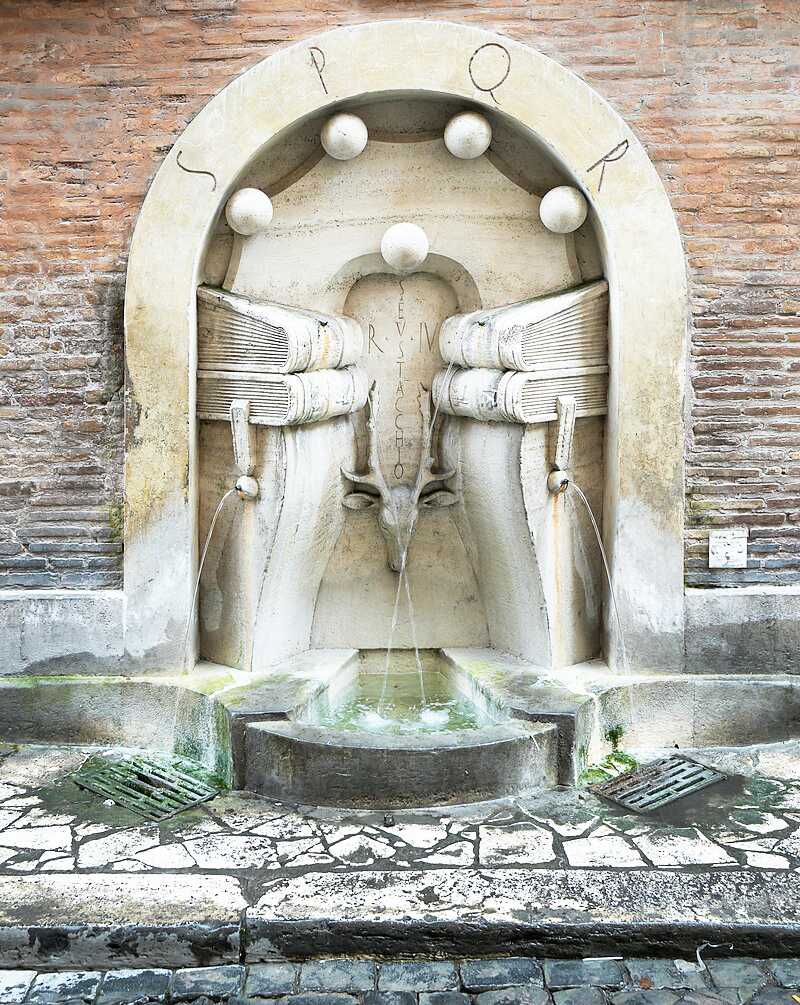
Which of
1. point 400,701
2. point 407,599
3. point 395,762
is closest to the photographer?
point 395,762

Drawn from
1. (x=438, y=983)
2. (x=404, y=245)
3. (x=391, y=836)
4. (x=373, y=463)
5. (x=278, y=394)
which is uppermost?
(x=404, y=245)

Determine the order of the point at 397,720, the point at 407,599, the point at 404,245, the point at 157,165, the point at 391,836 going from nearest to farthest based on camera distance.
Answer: the point at 391,836 → the point at 157,165 → the point at 404,245 → the point at 397,720 → the point at 407,599

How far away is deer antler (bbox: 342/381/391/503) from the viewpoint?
263 inches

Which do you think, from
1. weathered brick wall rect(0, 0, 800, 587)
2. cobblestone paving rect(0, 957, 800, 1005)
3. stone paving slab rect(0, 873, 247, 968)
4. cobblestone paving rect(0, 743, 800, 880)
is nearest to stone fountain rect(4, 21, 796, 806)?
weathered brick wall rect(0, 0, 800, 587)

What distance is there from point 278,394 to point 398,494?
0.97 metres

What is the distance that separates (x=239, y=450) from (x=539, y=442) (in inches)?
53.9

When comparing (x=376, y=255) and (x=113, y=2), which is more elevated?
(x=113, y=2)

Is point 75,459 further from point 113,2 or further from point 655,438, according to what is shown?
point 655,438

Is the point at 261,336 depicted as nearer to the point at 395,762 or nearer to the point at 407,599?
the point at 407,599

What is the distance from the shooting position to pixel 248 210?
611 centimetres

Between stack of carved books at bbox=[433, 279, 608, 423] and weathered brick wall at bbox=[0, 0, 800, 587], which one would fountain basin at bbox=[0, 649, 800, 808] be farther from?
stack of carved books at bbox=[433, 279, 608, 423]

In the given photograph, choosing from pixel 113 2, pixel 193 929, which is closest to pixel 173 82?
pixel 113 2

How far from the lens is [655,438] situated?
6.19m

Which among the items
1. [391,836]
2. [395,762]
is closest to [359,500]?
[395,762]
